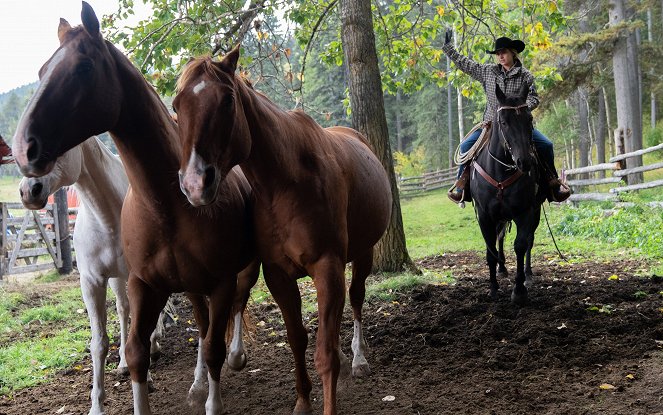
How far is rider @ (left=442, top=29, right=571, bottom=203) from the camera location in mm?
6234

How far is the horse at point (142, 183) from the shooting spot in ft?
8.30

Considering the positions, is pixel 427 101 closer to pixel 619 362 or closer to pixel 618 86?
pixel 618 86

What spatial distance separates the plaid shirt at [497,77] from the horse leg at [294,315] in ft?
12.5

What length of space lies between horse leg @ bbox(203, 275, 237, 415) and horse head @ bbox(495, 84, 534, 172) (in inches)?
133

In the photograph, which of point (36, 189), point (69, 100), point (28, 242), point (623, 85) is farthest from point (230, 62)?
point (623, 85)

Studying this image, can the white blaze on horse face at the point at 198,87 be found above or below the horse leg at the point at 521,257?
above

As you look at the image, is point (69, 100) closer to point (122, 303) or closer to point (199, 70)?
point (199, 70)

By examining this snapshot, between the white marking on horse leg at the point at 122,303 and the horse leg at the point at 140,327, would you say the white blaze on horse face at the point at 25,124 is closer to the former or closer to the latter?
Answer: the horse leg at the point at 140,327

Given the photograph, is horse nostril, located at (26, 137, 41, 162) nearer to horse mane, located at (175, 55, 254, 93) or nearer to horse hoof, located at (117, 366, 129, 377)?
horse mane, located at (175, 55, 254, 93)

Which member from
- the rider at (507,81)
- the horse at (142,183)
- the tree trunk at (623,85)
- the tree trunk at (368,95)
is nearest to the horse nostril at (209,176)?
the horse at (142,183)

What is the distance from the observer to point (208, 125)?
2615 millimetres

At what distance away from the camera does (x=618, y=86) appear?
57.1ft

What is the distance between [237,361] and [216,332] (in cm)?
110

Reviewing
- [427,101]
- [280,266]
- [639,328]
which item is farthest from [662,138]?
[280,266]
